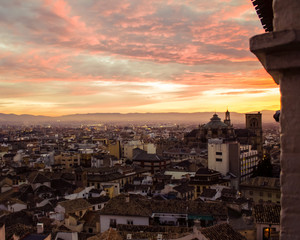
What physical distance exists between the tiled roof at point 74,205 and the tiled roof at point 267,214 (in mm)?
19455

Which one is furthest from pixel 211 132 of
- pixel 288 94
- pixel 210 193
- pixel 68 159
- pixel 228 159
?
pixel 288 94

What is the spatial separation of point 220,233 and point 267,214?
10.8ft

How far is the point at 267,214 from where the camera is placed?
774 inches

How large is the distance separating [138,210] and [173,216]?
289cm

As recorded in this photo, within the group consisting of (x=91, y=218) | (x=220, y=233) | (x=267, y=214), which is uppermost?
(x=267, y=214)

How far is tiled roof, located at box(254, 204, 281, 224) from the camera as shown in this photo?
19.1 metres

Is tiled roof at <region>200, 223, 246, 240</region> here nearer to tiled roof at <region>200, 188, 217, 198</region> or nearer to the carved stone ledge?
the carved stone ledge

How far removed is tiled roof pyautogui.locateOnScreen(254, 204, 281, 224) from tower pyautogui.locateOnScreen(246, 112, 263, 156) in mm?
75249

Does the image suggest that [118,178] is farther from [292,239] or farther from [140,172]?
[292,239]

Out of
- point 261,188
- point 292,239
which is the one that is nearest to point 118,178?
point 261,188

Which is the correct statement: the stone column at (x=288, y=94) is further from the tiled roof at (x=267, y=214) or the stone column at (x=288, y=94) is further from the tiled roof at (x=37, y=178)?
the tiled roof at (x=37, y=178)

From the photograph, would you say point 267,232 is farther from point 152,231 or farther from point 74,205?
point 74,205

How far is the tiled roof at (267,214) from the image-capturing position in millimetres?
19125

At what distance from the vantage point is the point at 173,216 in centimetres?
2834
